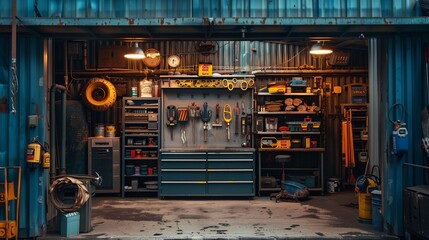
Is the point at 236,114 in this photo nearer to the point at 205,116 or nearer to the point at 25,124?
the point at 205,116

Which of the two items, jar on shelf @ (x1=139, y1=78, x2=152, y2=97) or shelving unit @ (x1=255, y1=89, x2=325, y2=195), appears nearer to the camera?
shelving unit @ (x1=255, y1=89, x2=325, y2=195)

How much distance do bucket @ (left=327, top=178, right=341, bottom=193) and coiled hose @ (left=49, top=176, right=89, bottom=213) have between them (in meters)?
6.37

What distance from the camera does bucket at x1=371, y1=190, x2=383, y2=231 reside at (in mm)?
7637

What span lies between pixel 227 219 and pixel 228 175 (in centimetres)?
215

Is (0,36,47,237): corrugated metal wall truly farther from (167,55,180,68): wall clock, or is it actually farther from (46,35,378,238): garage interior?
(167,55,180,68): wall clock

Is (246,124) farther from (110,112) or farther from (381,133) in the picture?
(381,133)

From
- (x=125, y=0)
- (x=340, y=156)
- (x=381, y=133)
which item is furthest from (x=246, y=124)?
(x=125, y=0)

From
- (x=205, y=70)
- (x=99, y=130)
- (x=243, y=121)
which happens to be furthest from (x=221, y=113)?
(x=99, y=130)

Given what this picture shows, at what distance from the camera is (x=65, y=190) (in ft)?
24.5

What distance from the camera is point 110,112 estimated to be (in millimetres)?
11695

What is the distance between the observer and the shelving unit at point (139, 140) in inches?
438

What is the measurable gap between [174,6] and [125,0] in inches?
29.4

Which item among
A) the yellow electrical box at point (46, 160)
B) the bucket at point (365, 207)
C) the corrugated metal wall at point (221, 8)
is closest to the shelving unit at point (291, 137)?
the bucket at point (365, 207)

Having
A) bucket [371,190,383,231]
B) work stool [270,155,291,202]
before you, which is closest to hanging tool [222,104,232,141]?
work stool [270,155,291,202]
